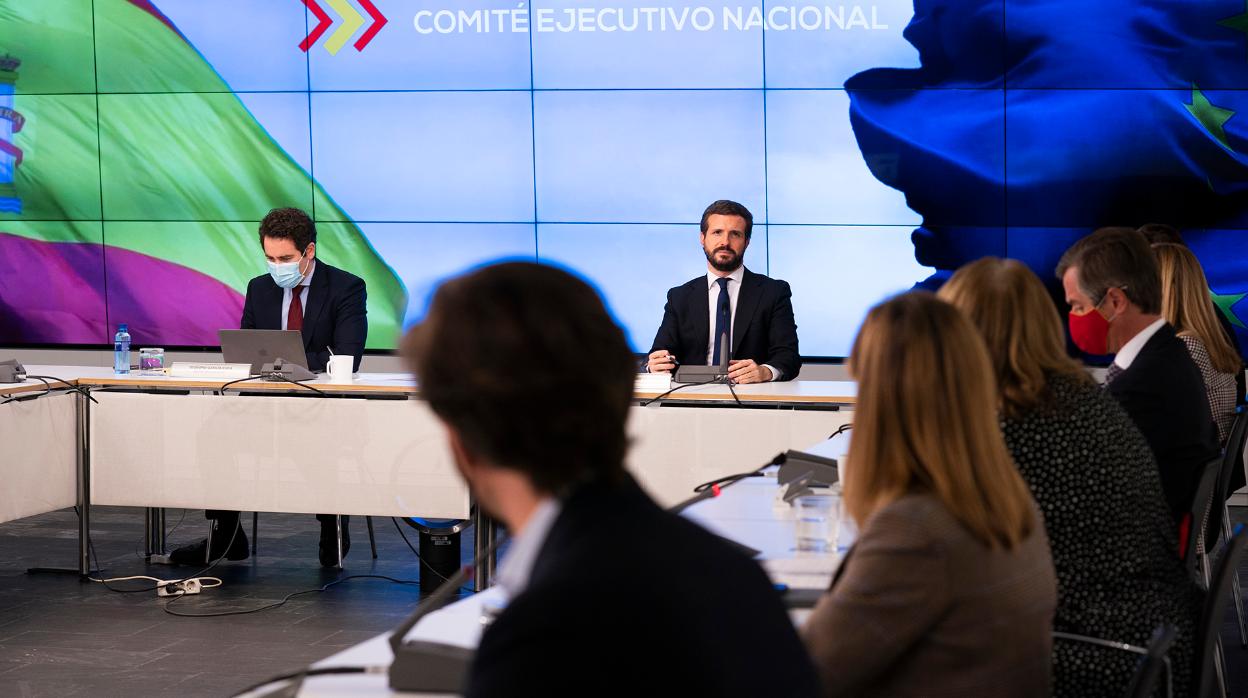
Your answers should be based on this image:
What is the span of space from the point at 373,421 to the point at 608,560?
369 centimetres

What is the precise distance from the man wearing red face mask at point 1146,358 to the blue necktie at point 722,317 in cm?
204

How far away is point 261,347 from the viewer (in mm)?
4844

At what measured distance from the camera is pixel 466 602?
1928 millimetres

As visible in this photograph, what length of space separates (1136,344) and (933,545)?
163 cm

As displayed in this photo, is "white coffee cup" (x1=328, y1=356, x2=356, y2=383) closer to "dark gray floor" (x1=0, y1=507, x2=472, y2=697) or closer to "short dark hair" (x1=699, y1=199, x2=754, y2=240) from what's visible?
"dark gray floor" (x1=0, y1=507, x2=472, y2=697)

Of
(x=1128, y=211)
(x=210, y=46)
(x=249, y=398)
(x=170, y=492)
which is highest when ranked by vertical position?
(x=210, y=46)

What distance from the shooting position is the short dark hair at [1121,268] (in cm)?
295

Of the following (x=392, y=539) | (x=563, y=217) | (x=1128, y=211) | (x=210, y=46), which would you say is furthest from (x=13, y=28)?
(x=1128, y=211)

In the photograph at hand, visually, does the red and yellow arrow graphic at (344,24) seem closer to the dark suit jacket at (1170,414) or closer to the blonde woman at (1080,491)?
the dark suit jacket at (1170,414)

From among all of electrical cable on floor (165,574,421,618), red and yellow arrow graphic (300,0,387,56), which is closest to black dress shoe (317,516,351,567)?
electrical cable on floor (165,574,421,618)

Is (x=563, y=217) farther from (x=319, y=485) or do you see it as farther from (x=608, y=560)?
(x=608, y=560)

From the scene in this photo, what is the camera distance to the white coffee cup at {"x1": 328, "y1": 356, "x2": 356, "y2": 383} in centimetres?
482

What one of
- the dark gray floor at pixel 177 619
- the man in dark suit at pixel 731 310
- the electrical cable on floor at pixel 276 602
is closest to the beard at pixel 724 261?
the man in dark suit at pixel 731 310

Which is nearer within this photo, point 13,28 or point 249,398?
point 249,398
